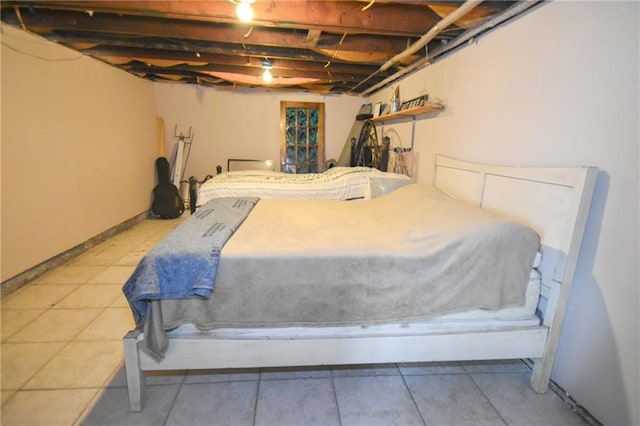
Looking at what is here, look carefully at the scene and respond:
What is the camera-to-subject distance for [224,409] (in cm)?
141

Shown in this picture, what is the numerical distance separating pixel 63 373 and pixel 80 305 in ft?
2.48

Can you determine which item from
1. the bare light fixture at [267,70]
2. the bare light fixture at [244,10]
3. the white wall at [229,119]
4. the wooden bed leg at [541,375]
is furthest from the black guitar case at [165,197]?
the wooden bed leg at [541,375]

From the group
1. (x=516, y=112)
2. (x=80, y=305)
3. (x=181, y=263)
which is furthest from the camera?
(x=80, y=305)

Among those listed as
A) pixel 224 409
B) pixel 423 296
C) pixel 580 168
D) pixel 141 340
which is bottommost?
pixel 224 409

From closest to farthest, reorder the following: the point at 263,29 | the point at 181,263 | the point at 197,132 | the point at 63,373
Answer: the point at 181,263, the point at 63,373, the point at 263,29, the point at 197,132

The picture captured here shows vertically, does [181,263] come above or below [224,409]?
above

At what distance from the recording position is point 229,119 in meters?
5.23

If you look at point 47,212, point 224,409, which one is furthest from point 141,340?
point 47,212

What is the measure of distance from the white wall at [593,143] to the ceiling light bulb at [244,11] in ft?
5.23

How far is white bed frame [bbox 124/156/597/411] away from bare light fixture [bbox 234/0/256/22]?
186 centimetres

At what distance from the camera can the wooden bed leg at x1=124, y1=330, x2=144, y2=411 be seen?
1.30m

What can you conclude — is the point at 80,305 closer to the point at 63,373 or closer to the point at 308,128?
the point at 63,373

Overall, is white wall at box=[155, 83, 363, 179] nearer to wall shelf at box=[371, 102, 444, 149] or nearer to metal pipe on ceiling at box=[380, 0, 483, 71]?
wall shelf at box=[371, 102, 444, 149]

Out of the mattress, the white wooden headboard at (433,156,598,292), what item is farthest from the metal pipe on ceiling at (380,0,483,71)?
the mattress
